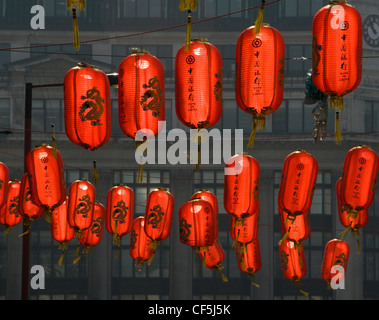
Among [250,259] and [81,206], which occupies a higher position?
[81,206]

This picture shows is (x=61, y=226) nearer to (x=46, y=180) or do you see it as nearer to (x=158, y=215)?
(x=158, y=215)

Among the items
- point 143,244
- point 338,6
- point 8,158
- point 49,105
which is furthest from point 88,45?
point 338,6

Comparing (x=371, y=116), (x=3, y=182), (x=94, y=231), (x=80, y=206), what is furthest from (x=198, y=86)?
(x=371, y=116)

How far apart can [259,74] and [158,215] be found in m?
8.64

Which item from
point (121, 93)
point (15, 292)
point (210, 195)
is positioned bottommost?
point (15, 292)

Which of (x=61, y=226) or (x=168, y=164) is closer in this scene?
(x=61, y=226)

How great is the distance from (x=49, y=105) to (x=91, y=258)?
803 centimetres

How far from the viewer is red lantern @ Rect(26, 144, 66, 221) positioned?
21297 millimetres

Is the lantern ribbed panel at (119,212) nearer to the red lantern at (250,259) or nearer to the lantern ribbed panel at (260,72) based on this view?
the red lantern at (250,259)

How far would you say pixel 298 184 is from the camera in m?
21.5

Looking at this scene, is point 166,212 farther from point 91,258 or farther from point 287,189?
point 91,258

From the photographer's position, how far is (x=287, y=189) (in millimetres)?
21578

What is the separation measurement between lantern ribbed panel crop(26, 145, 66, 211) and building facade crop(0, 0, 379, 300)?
75.8ft
